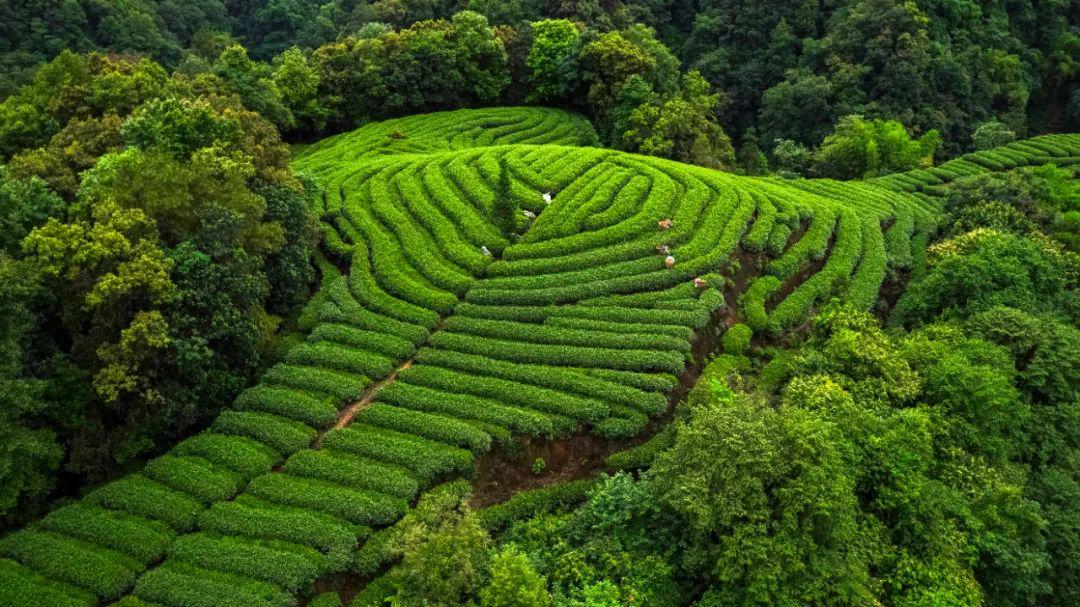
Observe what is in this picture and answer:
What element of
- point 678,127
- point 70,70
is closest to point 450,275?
point 70,70

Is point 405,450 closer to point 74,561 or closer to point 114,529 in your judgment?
point 114,529

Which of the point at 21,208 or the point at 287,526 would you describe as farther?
the point at 21,208

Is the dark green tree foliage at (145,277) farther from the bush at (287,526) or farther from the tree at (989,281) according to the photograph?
the tree at (989,281)

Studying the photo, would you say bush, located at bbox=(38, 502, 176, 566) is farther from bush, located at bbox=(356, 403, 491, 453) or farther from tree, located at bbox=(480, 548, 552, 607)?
tree, located at bbox=(480, 548, 552, 607)

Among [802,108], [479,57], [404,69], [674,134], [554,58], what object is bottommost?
[802,108]

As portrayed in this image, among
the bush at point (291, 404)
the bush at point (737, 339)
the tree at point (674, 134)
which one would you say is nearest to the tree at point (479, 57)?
the tree at point (674, 134)

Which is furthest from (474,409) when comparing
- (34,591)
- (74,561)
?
(34,591)

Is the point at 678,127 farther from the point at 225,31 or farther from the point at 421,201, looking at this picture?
the point at 225,31
